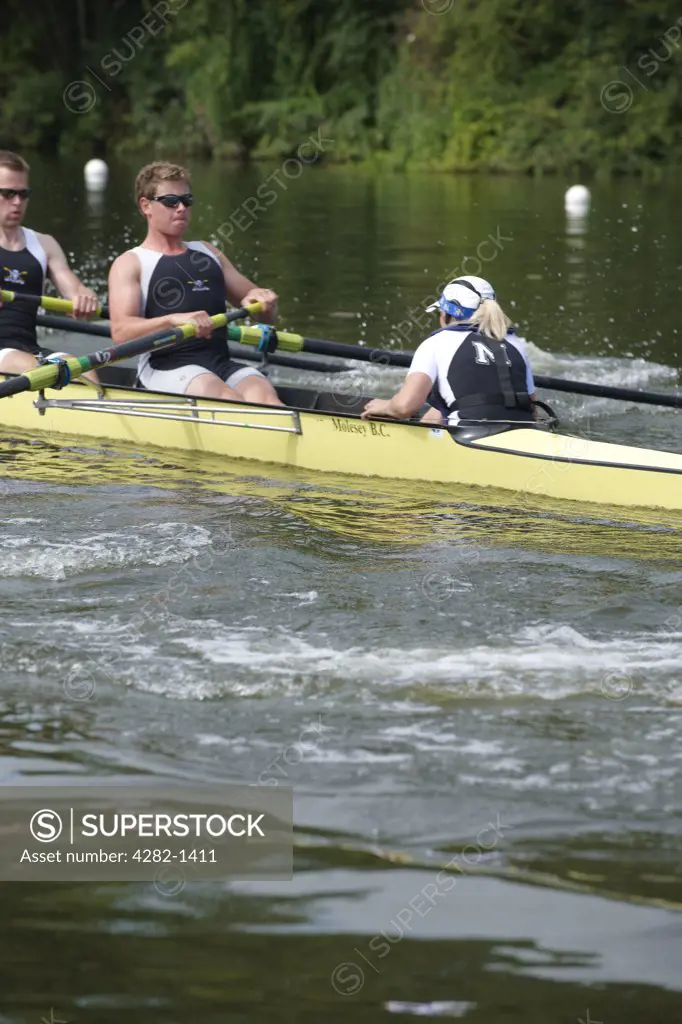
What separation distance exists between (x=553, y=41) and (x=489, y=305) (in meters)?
31.4

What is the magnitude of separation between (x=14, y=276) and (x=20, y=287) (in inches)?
3.8

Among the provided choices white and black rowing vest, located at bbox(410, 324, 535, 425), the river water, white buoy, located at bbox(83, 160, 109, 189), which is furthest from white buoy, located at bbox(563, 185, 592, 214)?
white and black rowing vest, located at bbox(410, 324, 535, 425)

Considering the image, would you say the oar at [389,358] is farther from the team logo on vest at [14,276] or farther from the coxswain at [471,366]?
the team logo on vest at [14,276]

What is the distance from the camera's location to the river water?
393 cm

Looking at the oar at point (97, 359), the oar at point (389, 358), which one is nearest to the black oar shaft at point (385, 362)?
the oar at point (389, 358)

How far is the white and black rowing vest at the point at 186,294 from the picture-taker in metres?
9.31

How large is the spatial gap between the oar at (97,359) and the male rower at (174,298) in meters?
0.13

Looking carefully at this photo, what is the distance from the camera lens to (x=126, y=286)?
30.4ft

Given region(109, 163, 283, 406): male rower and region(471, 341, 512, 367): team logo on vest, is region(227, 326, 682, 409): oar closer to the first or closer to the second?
region(109, 163, 283, 406): male rower

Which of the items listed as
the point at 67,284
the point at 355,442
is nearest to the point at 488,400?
the point at 355,442

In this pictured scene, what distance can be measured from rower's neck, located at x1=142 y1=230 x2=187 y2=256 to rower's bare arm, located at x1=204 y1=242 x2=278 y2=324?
38 centimetres

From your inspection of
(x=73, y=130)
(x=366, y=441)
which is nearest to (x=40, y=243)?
(x=366, y=441)

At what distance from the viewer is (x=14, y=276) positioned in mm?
10328

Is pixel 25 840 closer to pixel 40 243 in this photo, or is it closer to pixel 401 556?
pixel 401 556
